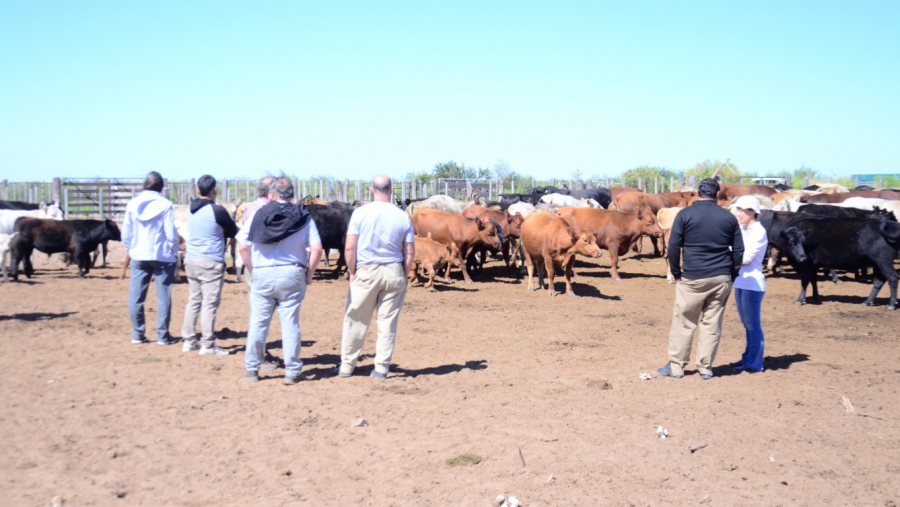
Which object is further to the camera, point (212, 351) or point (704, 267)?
point (212, 351)

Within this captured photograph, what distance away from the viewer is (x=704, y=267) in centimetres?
757

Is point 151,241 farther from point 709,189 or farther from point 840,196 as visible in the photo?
point 840,196

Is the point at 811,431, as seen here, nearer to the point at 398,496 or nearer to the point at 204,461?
the point at 398,496

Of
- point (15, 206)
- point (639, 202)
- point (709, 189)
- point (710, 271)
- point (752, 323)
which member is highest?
point (709, 189)

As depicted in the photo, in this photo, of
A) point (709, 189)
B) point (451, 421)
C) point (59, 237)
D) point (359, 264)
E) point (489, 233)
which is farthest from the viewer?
point (489, 233)

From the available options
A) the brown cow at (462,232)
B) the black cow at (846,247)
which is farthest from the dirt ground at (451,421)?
the brown cow at (462,232)

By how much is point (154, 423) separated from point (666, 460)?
13.2ft

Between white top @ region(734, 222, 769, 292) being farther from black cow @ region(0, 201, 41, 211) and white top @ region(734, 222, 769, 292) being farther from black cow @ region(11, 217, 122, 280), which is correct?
black cow @ region(0, 201, 41, 211)

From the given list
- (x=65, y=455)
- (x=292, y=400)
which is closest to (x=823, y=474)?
(x=292, y=400)

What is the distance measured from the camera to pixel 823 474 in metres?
5.44

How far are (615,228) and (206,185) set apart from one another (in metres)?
11.2

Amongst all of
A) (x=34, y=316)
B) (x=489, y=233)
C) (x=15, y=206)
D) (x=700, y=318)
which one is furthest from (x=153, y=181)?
(x=15, y=206)

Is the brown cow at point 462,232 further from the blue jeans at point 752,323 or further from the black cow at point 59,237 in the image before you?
the blue jeans at point 752,323

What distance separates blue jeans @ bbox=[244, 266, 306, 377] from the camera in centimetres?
713
